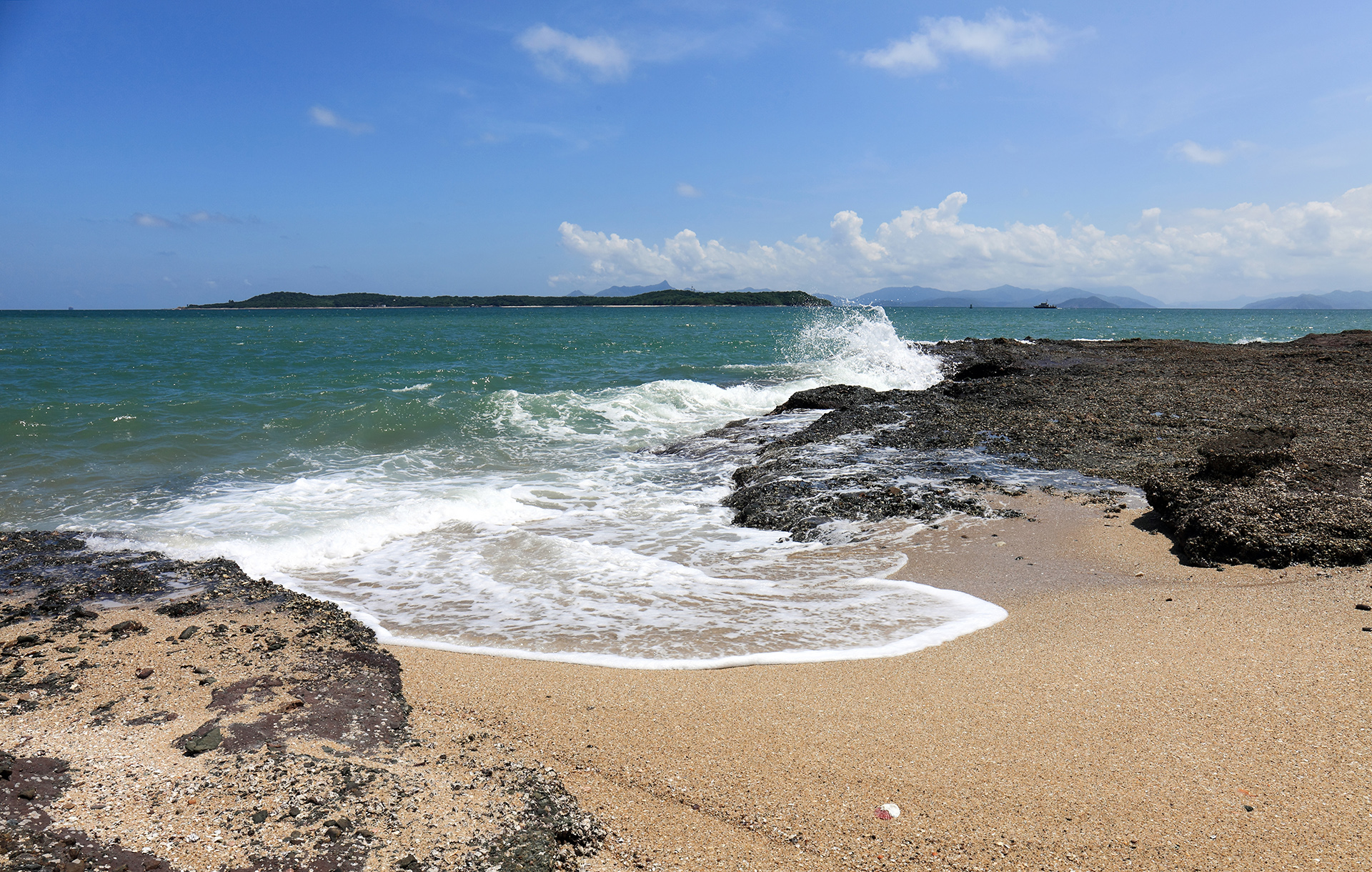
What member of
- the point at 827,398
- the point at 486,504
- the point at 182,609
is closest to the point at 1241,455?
the point at 486,504

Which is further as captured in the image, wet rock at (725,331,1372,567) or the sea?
wet rock at (725,331,1372,567)

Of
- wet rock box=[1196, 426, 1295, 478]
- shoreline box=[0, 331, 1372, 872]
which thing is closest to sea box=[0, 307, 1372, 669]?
shoreline box=[0, 331, 1372, 872]

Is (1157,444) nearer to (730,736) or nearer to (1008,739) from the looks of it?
(1008,739)

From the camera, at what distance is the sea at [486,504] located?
4.99 metres

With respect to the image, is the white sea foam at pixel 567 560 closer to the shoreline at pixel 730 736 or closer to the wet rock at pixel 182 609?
the shoreline at pixel 730 736

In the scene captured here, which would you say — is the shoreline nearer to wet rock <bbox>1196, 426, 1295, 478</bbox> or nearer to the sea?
the sea

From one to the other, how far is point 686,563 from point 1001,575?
2732 mm

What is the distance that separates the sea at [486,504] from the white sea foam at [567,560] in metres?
0.03

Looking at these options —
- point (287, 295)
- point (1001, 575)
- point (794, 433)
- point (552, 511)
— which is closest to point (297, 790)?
point (1001, 575)

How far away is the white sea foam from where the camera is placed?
4.75m

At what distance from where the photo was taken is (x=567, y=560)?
6.55 m

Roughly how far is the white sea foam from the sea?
30mm

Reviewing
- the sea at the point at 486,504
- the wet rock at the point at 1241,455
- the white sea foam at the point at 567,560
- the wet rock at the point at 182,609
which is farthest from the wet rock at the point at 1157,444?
the wet rock at the point at 182,609

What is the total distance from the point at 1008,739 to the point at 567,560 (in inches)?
168
